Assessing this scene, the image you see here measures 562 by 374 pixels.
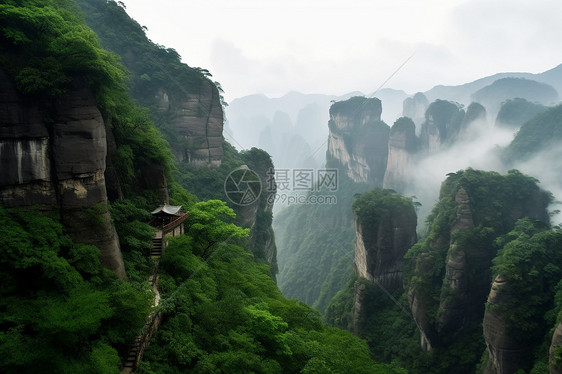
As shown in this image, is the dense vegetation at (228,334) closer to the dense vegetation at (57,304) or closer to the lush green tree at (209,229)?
the dense vegetation at (57,304)

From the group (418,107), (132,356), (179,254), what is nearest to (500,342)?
(179,254)

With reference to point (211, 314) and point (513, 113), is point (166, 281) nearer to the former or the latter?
point (211, 314)

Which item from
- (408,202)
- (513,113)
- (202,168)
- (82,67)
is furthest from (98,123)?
(513,113)

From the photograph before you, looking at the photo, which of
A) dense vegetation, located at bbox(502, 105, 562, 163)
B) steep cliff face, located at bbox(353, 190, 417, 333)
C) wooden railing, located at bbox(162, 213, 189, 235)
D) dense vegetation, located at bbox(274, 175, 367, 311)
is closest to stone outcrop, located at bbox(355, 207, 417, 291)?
steep cliff face, located at bbox(353, 190, 417, 333)

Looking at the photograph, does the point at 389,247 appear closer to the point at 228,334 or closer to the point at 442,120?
the point at 228,334

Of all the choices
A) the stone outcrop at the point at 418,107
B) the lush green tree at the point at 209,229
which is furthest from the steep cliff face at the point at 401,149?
the lush green tree at the point at 209,229

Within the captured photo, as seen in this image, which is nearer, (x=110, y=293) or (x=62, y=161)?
(x=110, y=293)
